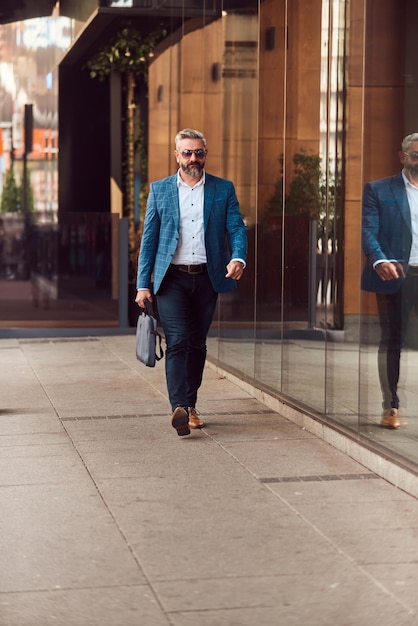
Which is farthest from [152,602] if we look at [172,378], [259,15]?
[259,15]

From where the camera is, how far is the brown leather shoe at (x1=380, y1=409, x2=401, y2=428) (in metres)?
6.98

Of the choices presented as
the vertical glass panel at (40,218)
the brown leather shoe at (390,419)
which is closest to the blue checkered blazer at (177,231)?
the brown leather shoe at (390,419)

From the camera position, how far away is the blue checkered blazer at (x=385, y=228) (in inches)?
269

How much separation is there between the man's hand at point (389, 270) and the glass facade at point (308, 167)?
0.69ft

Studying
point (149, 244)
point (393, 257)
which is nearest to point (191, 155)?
point (149, 244)

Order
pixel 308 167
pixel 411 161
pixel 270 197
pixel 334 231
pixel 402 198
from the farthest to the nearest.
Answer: pixel 270 197
pixel 308 167
pixel 334 231
pixel 402 198
pixel 411 161

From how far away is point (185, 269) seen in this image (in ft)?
27.0

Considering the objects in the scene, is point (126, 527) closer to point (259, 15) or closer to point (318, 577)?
point (318, 577)

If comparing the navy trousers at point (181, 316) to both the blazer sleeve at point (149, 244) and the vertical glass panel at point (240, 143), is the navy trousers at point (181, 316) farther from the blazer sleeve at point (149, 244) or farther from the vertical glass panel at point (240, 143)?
the vertical glass panel at point (240, 143)

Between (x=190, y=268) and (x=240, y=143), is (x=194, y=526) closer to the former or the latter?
(x=190, y=268)

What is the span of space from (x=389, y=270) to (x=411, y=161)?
63 cm

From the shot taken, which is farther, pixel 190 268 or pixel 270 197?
pixel 270 197

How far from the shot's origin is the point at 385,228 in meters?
7.01

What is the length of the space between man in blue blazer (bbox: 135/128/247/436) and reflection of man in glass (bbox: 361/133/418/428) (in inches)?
48.9
